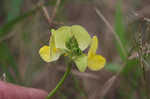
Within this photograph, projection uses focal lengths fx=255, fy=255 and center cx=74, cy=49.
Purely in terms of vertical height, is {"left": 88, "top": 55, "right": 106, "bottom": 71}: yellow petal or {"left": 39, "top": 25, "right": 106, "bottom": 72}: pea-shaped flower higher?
{"left": 39, "top": 25, "right": 106, "bottom": 72}: pea-shaped flower

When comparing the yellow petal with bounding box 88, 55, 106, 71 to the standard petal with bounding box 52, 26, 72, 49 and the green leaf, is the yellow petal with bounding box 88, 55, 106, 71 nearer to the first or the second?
the standard petal with bounding box 52, 26, 72, 49

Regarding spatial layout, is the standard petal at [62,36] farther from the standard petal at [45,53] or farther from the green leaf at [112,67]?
the green leaf at [112,67]

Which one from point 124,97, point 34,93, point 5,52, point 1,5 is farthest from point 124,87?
point 1,5

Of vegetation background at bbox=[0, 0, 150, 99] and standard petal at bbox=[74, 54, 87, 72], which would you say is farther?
vegetation background at bbox=[0, 0, 150, 99]

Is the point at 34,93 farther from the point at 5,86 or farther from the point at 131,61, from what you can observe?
the point at 131,61

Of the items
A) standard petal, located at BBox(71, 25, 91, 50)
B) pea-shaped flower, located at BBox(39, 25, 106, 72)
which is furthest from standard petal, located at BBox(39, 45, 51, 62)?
standard petal, located at BBox(71, 25, 91, 50)

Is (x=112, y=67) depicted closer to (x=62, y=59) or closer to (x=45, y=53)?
(x=62, y=59)

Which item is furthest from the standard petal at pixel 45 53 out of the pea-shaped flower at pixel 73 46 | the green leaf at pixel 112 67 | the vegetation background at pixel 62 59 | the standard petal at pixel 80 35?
the green leaf at pixel 112 67
